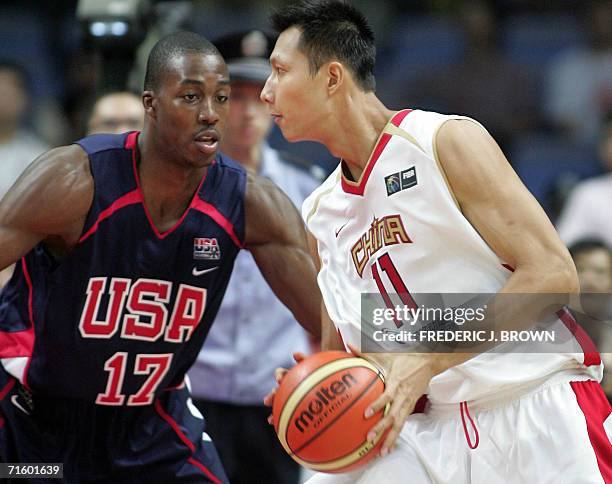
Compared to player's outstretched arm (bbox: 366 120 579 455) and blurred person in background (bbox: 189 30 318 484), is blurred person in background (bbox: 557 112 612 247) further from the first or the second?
player's outstretched arm (bbox: 366 120 579 455)

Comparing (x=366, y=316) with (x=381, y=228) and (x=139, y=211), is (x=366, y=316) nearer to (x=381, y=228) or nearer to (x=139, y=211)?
(x=381, y=228)

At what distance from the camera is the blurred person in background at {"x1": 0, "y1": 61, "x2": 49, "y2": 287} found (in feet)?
28.2

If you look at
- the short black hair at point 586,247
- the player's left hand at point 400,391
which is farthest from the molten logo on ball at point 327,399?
the short black hair at point 586,247

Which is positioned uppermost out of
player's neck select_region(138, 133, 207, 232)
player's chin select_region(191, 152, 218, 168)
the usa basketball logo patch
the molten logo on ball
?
player's chin select_region(191, 152, 218, 168)

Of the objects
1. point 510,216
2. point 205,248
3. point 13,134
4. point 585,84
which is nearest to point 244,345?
point 205,248

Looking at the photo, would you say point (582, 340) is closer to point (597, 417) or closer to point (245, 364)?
point (597, 417)

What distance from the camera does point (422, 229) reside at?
3967 millimetres

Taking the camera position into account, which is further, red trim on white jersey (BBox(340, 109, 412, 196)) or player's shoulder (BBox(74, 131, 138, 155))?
player's shoulder (BBox(74, 131, 138, 155))

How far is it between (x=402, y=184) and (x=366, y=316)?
0.51 metres

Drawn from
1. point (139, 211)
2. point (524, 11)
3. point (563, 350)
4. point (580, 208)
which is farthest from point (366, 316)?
point (524, 11)

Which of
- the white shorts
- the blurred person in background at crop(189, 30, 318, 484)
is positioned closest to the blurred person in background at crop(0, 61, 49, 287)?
the blurred person in background at crop(189, 30, 318, 484)

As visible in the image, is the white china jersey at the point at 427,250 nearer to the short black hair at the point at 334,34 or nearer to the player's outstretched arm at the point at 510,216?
the player's outstretched arm at the point at 510,216

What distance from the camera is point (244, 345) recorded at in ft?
20.9

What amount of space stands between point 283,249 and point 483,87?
6010 mm
